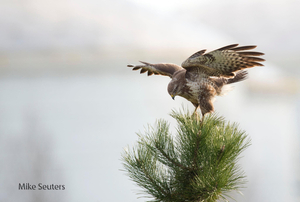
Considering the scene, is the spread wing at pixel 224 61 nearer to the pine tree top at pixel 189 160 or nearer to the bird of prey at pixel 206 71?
the bird of prey at pixel 206 71

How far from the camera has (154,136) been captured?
96 cm

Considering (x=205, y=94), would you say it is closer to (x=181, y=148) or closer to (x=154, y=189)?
(x=181, y=148)

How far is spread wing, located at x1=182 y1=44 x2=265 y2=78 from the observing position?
1088 millimetres

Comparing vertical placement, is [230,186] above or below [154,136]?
below

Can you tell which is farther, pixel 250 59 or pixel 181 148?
pixel 250 59

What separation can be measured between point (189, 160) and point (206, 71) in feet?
1.55

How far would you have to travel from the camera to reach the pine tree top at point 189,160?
2.75ft

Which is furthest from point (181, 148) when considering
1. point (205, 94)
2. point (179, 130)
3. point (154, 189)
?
point (205, 94)

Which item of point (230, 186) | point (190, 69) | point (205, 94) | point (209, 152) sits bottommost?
point (230, 186)

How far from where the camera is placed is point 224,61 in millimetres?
1133

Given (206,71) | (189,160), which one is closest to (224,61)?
(206,71)

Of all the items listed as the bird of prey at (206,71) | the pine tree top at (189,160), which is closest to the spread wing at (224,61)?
the bird of prey at (206,71)

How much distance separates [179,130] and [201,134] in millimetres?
104

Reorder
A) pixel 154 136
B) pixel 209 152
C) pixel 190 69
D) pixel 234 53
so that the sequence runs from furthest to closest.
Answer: pixel 190 69
pixel 234 53
pixel 154 136
pixel 209 152
